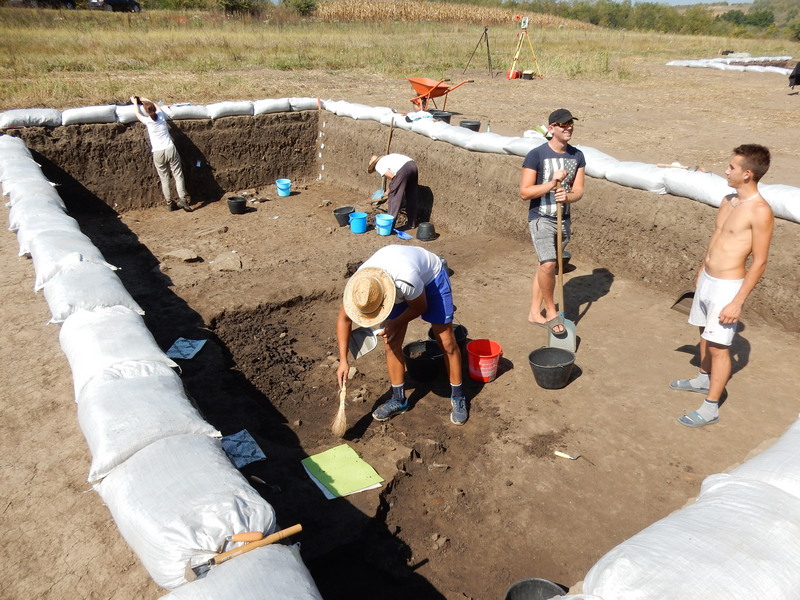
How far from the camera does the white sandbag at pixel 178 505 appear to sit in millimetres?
2158

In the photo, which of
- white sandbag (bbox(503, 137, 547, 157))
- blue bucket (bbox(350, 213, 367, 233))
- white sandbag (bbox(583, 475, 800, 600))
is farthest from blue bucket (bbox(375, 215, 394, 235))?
white sandbag (bbox(583, 475, 800, 600))

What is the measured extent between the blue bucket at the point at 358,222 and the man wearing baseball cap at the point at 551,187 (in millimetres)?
3473

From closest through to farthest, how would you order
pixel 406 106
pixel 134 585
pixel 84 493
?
pixel 134 585
pixel 84 493
pixel 406 106

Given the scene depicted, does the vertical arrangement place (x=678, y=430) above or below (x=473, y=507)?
above

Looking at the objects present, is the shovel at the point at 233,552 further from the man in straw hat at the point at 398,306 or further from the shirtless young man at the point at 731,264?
the shirtless young man at the point at 731,264

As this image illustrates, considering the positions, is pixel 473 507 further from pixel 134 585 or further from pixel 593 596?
pixel 134 585

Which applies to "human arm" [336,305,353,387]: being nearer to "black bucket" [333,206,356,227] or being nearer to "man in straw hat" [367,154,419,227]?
"man in straw hat" [367,154,419,227]

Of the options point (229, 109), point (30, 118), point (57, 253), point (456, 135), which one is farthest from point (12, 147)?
point (456, 135)

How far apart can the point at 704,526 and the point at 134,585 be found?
7.38 feet

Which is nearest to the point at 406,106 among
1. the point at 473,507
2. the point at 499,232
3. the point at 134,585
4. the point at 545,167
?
the point at 499,232

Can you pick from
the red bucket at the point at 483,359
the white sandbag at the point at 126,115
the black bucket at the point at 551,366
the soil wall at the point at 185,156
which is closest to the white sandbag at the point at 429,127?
the soil wall at the point at 185,156

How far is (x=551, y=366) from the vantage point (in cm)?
443

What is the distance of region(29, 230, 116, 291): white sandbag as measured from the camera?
4.34m

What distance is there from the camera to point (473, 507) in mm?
3590
